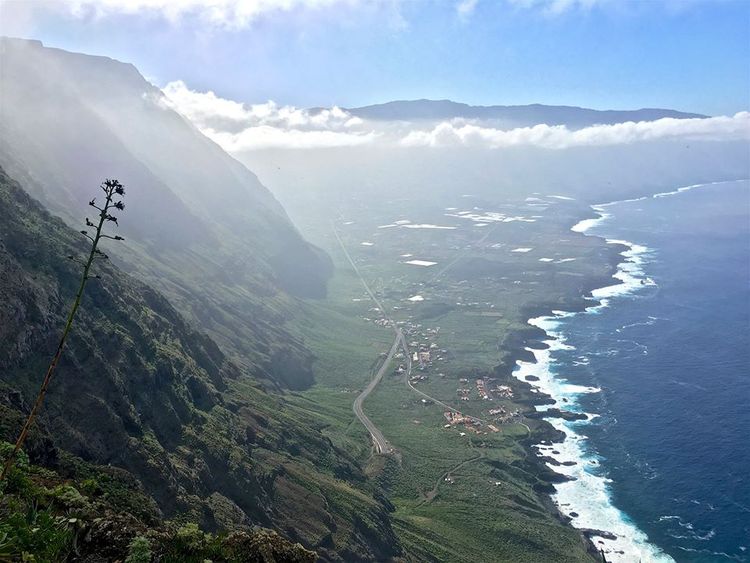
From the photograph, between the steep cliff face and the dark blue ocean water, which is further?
the dark blue ocean water

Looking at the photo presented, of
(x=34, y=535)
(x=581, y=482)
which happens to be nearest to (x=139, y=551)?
(x=34, y=535)

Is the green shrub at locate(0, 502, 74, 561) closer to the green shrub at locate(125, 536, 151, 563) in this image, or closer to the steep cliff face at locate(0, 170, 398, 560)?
the green shrub at locate(125, 536, 151, 563)

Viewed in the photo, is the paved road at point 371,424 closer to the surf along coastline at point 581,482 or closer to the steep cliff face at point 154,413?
the steep cliff face at point 154,413

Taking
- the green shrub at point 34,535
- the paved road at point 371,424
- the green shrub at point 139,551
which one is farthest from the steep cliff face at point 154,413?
the green shrub at point 139,551

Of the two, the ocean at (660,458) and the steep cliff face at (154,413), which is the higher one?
the steep cliff face at (154,413)

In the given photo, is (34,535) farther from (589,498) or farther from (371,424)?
(371,424)

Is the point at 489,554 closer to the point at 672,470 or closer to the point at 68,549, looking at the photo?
the point at 672,470

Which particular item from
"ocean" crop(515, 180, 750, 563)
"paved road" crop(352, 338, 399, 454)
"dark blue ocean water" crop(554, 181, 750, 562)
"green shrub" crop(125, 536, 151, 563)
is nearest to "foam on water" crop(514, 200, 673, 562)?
"ocean" crop(515, 180, 750, 563)

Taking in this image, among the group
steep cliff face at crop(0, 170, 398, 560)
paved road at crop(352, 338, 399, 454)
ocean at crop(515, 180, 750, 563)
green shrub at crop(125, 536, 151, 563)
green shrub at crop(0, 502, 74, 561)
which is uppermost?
green shrub at crop(0, 502, 74, 561)
